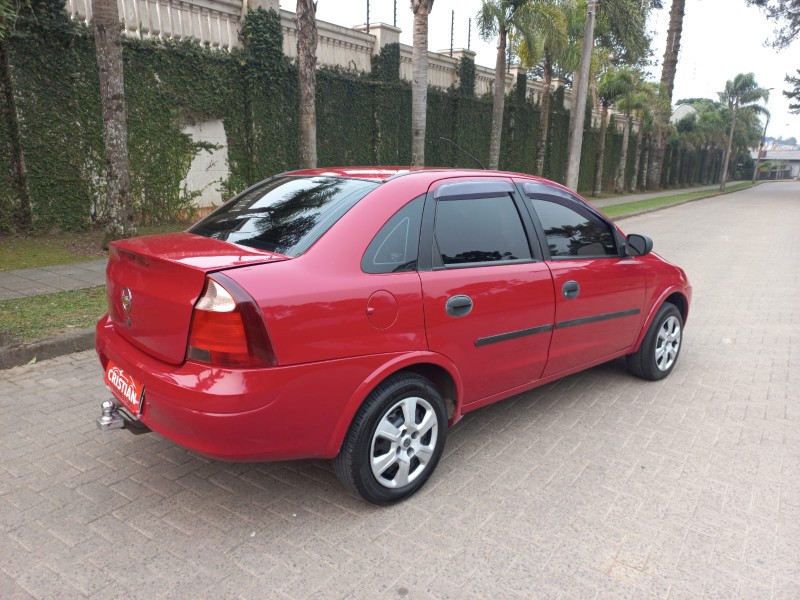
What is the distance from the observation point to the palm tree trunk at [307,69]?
34.6ft

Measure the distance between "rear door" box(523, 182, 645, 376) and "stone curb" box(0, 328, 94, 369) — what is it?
393 cm

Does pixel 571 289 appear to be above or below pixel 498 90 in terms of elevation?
below

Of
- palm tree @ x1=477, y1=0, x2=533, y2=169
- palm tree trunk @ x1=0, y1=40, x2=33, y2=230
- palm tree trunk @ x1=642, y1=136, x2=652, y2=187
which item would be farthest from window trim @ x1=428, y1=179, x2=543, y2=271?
palm tree trunk @ x1=642, y1=136, x2=652, y2=187

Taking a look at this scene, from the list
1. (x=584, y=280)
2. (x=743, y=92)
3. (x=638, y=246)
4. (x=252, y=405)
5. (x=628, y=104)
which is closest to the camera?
(x=252, y=405)

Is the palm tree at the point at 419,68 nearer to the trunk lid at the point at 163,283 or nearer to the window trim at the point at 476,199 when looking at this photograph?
the window trim at the point at 476,199

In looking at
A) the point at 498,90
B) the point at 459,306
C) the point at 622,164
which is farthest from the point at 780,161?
the point at 459,306

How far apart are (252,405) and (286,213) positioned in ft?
3.78

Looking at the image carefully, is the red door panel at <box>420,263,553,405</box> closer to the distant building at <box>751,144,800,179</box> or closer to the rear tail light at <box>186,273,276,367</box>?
the rear tail light at <box>186,273,276,367</box>

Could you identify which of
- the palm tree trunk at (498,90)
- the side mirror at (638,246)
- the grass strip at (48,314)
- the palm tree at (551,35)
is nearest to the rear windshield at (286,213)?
the side mirror at (638,246)

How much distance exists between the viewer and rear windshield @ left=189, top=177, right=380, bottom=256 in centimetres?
290

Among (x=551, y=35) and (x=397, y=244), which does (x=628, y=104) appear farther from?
(x=397, y=244)

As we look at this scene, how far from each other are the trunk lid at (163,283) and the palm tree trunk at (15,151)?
7768 millimetres

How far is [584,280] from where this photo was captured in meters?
3.89

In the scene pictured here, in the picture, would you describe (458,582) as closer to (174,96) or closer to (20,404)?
(20,404)
